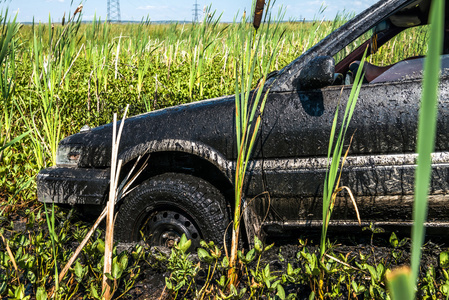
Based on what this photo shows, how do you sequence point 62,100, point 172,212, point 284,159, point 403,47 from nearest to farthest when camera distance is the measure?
1. point 284,159
2. point 172,212
3. point 403,47
4. point 62,100

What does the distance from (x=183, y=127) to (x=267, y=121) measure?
0.49m

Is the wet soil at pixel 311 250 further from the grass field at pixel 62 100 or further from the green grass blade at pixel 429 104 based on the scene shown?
the green grass blade at pixel 429 104

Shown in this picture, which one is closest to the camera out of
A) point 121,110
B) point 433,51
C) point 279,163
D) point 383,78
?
point 433,51

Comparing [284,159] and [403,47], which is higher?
[403,47]

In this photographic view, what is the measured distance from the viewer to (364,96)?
2223 millimetres

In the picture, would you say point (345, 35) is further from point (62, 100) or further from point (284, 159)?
point (62, 100)

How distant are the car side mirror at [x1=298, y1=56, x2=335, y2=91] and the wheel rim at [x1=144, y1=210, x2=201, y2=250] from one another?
1030mm

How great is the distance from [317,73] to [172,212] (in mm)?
1139

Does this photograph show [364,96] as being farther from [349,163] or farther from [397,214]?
[397,214]

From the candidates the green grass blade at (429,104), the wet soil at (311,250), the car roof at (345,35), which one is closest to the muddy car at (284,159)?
the car roof at (345,35)

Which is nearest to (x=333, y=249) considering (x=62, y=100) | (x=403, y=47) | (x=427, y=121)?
(x=403, y=47)

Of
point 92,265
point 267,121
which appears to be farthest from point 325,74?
point 92,265

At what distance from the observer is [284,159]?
233cm

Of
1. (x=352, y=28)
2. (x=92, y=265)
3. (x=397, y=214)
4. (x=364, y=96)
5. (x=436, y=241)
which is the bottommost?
(x=92, y=265)
